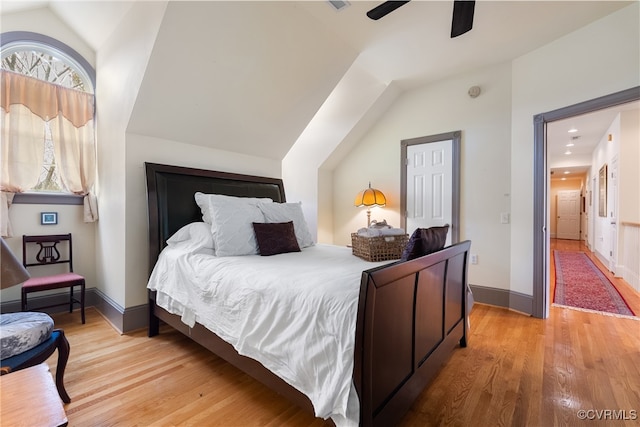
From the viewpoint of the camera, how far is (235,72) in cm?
269

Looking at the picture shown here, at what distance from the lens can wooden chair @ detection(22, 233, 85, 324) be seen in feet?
8.56

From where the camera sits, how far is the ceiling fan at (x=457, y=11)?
183 cm

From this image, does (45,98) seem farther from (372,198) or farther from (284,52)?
(372,198)

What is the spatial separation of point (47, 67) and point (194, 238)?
258 centimetres

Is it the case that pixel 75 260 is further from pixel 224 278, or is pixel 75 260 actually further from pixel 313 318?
pixel 313 318

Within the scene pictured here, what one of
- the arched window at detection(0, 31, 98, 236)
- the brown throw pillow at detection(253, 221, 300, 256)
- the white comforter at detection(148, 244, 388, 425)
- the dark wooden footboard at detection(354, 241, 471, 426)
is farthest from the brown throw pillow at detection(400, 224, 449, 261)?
the arched window at detection(0, 31, 98, 236)

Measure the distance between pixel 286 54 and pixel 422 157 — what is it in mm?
2224

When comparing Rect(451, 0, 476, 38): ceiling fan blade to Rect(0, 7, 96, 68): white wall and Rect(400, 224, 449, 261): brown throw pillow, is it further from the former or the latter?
Rect(0, 7, 96, 68): white wall

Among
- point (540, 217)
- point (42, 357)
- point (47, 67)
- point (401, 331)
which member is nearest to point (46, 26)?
point (47, 67)

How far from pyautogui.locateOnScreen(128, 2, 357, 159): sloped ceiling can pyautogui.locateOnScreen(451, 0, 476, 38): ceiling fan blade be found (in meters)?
1.24

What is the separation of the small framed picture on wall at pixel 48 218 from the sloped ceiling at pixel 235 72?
1383 millimetres

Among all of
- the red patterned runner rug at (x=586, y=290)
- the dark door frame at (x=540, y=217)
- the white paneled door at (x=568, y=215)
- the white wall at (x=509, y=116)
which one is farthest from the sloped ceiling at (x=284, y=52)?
the white paneled door at (x=568, y=215)

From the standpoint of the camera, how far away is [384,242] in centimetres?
212

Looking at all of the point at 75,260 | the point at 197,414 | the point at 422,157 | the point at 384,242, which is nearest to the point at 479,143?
the point at 422,157
